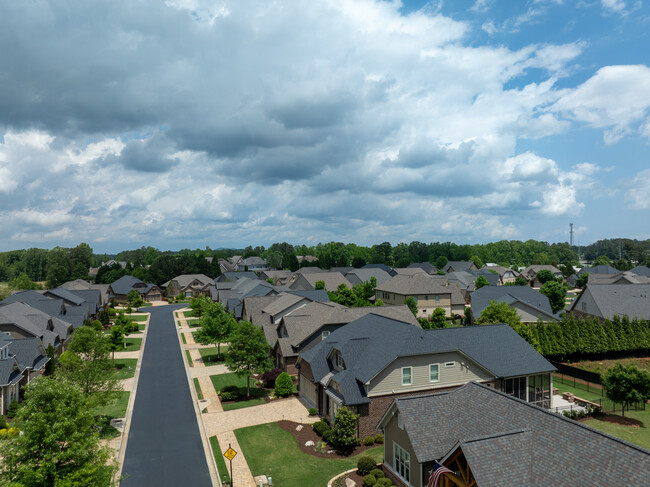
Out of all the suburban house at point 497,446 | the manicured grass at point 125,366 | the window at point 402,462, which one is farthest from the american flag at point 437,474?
the manicured grass at point 125,366

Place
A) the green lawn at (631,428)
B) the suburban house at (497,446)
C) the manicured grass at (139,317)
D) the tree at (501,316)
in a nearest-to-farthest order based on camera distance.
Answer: the suburban house at (497,446) → the green lawn at (631,428) → the tree at (501,316) → the manicured grass at (139,317)

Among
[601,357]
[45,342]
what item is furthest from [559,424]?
[45,342]

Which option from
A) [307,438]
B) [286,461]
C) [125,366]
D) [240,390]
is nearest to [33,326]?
[125,366]

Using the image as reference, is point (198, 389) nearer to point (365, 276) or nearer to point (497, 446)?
point (497, 446)

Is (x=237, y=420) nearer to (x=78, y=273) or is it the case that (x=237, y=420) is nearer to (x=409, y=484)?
(x=409, y=484)

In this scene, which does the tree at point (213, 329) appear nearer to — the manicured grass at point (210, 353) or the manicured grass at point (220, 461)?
the manicured grass at point (210, 353)

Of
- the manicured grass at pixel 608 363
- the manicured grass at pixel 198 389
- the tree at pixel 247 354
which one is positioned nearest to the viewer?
the tree at pixel 247 354

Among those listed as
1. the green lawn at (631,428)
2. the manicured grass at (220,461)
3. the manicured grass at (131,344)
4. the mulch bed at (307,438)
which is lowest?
the manicured grass at (131,344)
